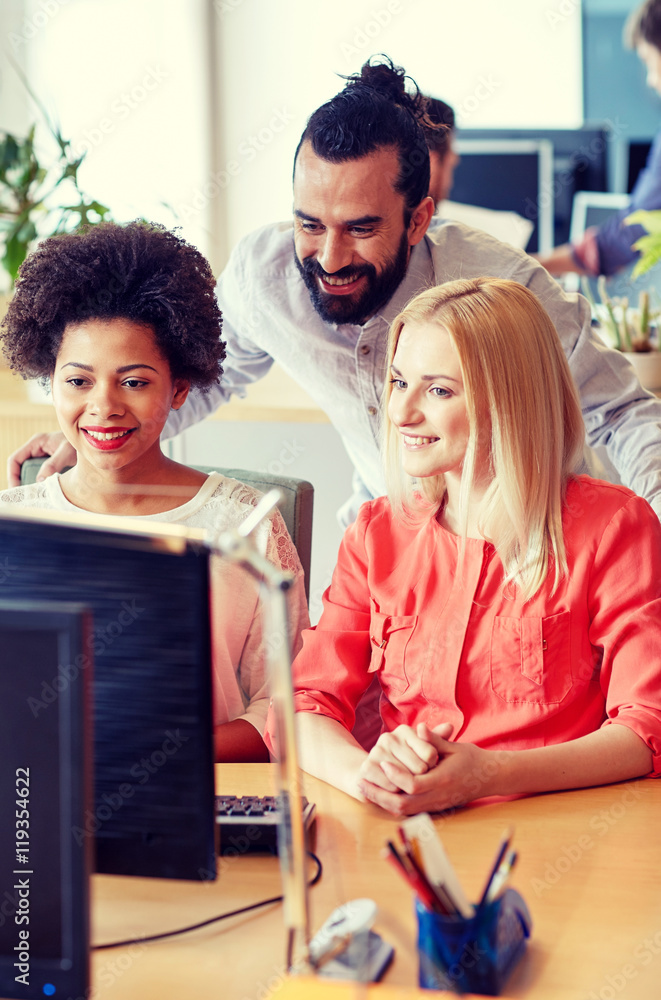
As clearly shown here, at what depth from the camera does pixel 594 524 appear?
4.20ft

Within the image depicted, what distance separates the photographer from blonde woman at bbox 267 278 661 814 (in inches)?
48.9

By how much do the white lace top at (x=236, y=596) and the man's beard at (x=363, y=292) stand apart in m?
0.41

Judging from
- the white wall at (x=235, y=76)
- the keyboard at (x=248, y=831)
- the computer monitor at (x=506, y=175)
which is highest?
the white wall at (x=235, y=76)

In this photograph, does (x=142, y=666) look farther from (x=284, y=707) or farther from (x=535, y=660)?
(x=535, y=660)

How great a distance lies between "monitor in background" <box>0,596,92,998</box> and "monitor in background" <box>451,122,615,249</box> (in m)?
3.68

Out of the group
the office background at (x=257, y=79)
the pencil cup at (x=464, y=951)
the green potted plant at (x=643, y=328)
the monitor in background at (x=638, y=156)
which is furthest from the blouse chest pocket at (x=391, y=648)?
the monitor in background at (x=638, y=156)

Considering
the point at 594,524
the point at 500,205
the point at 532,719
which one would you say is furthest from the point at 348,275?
the point at 500,205

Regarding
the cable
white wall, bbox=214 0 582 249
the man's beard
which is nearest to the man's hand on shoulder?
the man's beard

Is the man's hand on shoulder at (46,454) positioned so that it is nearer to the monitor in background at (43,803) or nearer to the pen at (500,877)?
the monitor in background at (43,803)

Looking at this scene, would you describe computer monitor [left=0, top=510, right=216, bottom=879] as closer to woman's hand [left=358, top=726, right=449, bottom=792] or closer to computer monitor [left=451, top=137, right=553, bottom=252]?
woman's hand [left=358, top=726, right=449, bottom=792]

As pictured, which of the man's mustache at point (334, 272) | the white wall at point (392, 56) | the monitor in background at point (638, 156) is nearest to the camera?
the man's mustache at point (334, 272)

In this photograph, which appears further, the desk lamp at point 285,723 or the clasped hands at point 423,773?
the clasped hands at point 423,773

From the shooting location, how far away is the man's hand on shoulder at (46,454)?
5.57 ft

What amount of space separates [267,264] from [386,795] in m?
1.11
